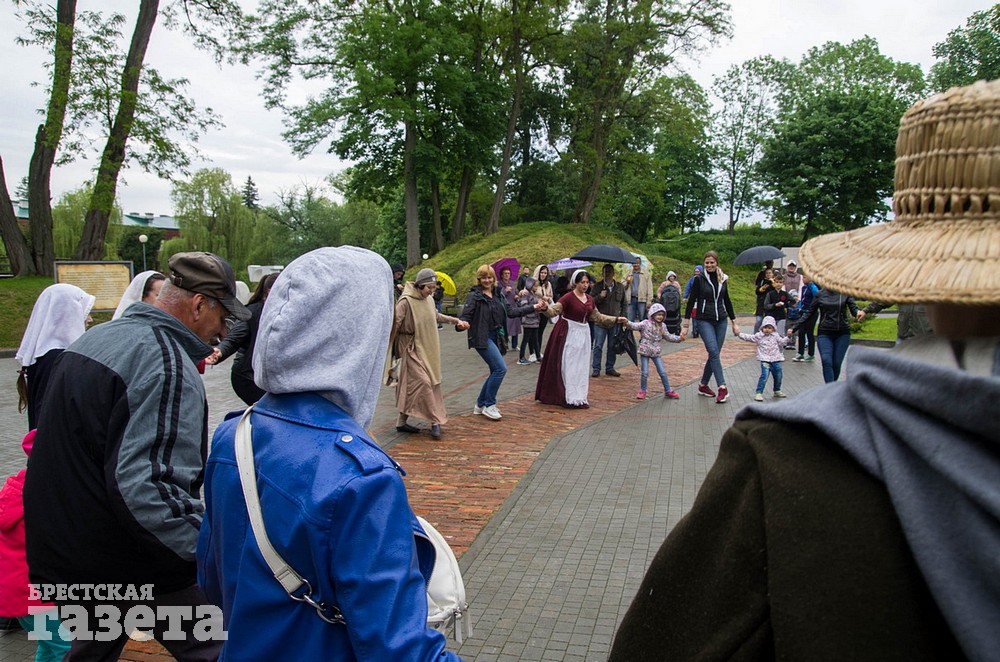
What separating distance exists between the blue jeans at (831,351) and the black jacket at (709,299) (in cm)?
136

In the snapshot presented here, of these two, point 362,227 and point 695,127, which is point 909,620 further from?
point 362,227

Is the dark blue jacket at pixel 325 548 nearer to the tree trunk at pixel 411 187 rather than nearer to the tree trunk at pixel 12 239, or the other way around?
the tree trunk at pixel 12 239

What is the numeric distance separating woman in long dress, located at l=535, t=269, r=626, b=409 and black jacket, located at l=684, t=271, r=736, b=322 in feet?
4.60

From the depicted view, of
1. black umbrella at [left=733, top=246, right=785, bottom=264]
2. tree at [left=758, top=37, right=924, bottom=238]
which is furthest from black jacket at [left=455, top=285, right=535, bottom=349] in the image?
tree at [left=758, top=37, right=924, bottom=238]

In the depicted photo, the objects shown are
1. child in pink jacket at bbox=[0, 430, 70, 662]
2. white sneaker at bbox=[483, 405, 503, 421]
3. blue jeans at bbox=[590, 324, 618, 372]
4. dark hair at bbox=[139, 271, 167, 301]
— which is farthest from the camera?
blue jeans at bbox=[590, 324, 618, 372]

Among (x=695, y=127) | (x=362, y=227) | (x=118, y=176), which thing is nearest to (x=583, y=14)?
(x=695, y=127)

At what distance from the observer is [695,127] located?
124 ft

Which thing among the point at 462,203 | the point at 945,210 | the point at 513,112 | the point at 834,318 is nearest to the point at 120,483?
the point at 945,210

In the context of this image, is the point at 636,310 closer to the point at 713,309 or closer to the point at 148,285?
the point at 713,309

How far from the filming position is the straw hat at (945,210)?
989mm

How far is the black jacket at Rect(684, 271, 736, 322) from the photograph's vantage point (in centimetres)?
1095

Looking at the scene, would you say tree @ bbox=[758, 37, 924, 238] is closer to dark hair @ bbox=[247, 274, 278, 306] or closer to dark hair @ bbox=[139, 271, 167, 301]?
dark hair @ bbox=[247, 274, 278, 306]

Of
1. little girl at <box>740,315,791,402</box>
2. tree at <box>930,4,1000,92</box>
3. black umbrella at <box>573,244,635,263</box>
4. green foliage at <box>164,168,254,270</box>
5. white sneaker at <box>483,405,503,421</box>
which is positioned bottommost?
white sneaker at <box>483,405,503,421</box>

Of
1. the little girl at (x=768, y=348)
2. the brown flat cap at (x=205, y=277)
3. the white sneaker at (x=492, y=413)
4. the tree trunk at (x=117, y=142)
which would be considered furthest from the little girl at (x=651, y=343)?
the tree trunk at (x=117, y=142)
